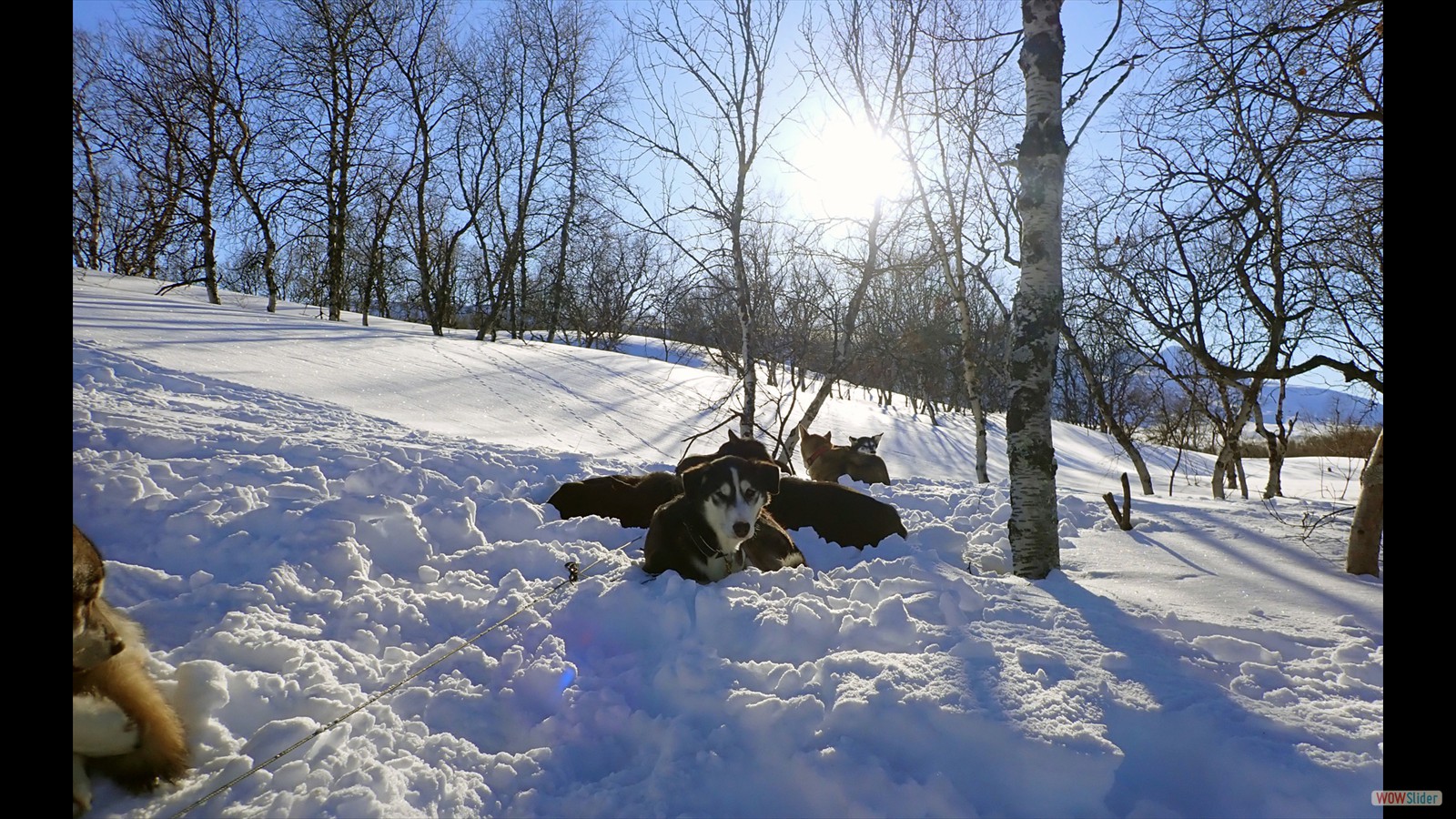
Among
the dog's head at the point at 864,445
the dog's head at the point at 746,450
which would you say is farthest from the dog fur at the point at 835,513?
the dog's head at the point at 864,445

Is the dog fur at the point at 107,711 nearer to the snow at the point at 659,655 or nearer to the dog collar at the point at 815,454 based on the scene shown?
the snow at the point at 659,655

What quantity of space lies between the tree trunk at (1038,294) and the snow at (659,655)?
1.87 ft

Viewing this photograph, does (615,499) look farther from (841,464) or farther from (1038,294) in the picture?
(841,464)

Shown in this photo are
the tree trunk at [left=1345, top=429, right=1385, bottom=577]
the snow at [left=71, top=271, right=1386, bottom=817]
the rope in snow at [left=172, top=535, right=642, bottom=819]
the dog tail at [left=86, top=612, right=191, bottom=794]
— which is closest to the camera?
the dog tail at [left=86, top=612, right=191, bottom=794]

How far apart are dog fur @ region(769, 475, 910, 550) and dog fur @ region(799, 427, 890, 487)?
150 inches

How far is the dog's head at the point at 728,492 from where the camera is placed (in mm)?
4887

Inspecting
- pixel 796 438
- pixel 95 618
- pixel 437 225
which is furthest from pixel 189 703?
pixel 437 225

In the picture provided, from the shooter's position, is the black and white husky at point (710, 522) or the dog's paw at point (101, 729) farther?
the black and white husky at point (710, 522)

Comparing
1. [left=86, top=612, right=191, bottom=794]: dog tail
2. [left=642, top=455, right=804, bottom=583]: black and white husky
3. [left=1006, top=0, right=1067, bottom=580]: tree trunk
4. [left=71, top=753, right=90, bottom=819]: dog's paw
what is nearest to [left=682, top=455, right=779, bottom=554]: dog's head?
[left=642, top=455, right=804, bottom=583]: black and white husky

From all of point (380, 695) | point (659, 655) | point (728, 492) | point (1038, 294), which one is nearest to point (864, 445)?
point (1038, 294)

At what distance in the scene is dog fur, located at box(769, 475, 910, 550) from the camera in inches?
268

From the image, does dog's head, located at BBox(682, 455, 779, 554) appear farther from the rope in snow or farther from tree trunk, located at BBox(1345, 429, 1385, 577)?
tree trunk, located at BBox(1345, 429, 1385, 577)

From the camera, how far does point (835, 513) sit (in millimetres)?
7047

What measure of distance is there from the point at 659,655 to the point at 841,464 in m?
8.12
